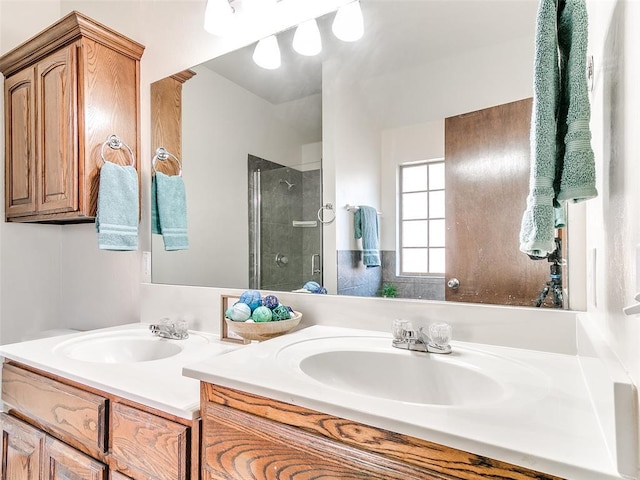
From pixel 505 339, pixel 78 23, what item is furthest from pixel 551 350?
pixel 78 23

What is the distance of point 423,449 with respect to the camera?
568 mm

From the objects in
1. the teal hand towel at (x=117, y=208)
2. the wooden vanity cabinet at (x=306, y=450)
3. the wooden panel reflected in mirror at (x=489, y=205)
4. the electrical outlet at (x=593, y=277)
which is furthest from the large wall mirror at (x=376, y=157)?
the wooden vanity cabinet at (x=306, y=450)

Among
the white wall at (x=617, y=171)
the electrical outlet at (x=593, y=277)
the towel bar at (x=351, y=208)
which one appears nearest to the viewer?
the white wall at (x=617, y=171)

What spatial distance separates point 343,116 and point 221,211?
0.65m

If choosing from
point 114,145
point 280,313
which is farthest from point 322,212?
point 114,145

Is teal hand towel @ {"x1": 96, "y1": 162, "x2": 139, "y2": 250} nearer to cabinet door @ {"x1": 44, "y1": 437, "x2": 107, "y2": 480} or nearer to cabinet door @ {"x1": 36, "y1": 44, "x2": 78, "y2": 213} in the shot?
cabinet door @ {"x1": 36, "y1": 44, "x2": 78, "y2": 213}

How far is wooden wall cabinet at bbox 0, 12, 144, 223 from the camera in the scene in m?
1.57

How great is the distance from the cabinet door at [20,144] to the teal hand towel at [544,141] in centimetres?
199

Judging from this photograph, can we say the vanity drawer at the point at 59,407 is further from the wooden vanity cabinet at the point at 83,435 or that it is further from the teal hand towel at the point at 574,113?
the teal hand towel at the point at 574,113

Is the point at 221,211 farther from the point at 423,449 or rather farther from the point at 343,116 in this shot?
the point at 423,449

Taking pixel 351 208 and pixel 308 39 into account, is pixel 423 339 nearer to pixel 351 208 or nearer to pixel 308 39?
pixel 351 208

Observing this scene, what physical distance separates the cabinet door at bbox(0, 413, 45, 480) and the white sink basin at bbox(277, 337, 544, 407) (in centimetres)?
87

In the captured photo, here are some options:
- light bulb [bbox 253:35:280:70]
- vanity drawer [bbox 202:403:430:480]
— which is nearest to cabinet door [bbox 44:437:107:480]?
vanity drawer [bbox 202:403:430:480]

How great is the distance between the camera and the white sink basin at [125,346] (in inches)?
53.6
